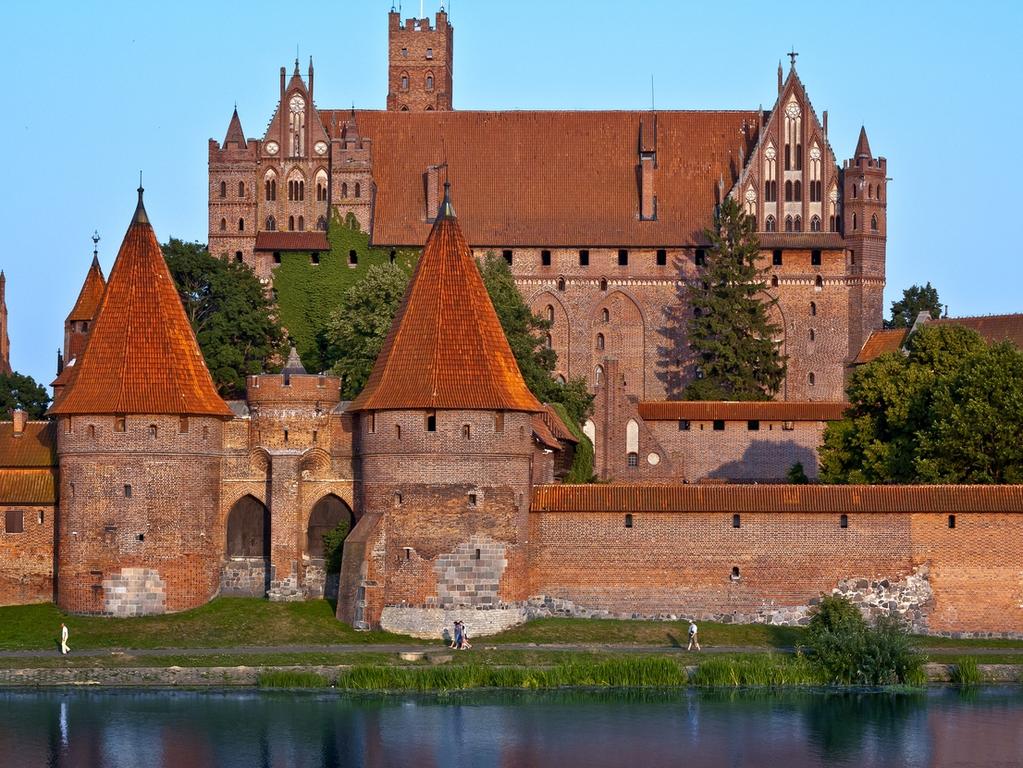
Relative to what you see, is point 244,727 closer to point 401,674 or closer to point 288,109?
point 401,674

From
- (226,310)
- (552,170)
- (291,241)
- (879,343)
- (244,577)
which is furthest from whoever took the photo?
(552,170)

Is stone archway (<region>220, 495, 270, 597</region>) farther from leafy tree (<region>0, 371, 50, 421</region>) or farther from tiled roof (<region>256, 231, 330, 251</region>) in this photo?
tiled roof (<region>256, 231, 330, 251</region>)

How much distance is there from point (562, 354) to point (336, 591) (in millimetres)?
31250

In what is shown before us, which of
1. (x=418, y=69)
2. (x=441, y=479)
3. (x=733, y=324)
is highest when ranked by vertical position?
(x=418, y=69)

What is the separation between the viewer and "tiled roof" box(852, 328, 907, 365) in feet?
236

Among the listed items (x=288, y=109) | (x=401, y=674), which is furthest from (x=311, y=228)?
(x=401, y=674)

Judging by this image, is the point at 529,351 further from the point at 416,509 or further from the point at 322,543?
the point at 416,509

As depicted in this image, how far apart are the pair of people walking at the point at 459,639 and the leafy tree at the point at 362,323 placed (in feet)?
48.2

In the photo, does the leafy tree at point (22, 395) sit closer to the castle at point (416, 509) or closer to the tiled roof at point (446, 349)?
the castle at point (416, 509)

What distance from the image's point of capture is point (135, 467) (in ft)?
144

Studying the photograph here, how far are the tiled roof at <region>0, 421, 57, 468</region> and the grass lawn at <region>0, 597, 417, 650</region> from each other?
3.55 metres

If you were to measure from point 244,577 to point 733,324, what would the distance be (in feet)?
98.3

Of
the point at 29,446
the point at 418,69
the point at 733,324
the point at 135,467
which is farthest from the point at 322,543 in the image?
the point at 418,69

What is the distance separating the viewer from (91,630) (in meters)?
42.4
